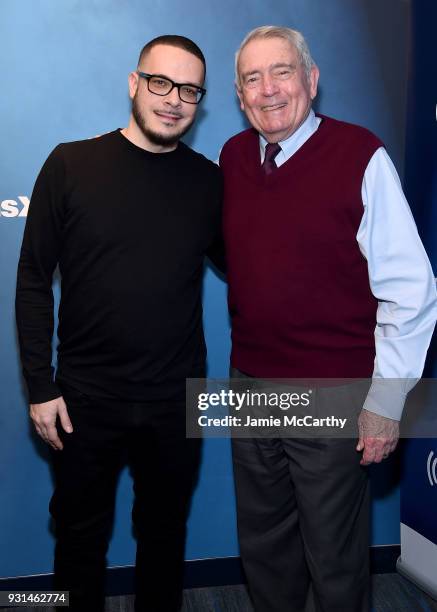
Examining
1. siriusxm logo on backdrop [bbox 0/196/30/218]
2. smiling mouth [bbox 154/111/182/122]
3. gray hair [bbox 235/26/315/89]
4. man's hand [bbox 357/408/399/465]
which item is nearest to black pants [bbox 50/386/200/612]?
man's hand [bbox 357/408/399/465]

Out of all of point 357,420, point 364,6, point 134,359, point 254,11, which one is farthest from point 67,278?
point 364,6

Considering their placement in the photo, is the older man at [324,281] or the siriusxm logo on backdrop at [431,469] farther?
the siriusxm logo on backdrop at [431,469]

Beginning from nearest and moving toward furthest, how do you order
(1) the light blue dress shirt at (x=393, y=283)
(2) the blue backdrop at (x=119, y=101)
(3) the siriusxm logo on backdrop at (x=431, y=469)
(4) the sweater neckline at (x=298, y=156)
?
(1) the light blue dress shirt at (x=393, y=283) < (4) the sweater neckline at (x=298, y=156) < (2) the blue backdrop at (x=119, y=101) < (3) the siriusxm logo on backdrop at (x=431, y=469)

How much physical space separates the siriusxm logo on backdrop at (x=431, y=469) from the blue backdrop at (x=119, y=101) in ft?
0.80

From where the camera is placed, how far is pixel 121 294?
6.42ft

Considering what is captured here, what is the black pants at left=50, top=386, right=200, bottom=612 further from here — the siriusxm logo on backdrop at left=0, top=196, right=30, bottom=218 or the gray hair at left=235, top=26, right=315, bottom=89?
the gray hair at left=235, top=26, right=315, bottom=89

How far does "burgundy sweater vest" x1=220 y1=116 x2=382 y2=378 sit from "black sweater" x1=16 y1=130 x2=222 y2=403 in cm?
21

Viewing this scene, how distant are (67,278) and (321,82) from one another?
1169 millimetres

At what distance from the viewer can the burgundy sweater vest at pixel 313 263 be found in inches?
73.9

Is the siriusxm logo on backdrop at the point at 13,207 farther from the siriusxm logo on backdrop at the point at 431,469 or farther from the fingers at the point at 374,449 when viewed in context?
the siriusxm logo on backdrop at the point at 431,469

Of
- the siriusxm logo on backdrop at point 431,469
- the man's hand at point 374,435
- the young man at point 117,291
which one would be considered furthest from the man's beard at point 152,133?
the siriusxm logo on backdrop at point 431,469

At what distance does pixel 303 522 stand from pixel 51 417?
777 mm

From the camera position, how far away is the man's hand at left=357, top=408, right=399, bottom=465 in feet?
6.19

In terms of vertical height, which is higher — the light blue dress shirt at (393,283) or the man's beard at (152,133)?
the man's beard at (152,133)
